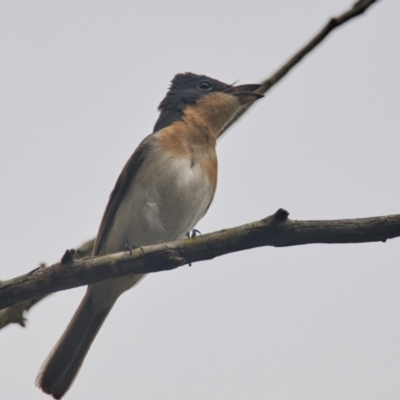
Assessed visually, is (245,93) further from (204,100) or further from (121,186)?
(121,186)

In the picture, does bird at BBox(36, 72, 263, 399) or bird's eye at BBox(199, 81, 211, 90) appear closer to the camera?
bird at BBox(36, 72, 263, 399)

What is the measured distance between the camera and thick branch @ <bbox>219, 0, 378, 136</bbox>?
6383mm

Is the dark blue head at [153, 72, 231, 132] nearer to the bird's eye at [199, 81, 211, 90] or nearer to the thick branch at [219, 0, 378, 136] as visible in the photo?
the bird's eye at [199, 81, 211, 90]

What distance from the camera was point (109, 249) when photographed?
829cm

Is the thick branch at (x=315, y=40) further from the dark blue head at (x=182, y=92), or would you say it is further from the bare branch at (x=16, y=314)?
the bare branch at (x=16, y=314)

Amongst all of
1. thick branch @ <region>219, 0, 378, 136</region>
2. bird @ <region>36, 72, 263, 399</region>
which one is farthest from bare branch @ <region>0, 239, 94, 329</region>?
thick branch @ <region>219, 0, 378, 136</region>

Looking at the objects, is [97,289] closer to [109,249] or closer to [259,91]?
[109,249]

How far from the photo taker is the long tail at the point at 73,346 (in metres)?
7.80

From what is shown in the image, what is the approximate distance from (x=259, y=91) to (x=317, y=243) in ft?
10.8

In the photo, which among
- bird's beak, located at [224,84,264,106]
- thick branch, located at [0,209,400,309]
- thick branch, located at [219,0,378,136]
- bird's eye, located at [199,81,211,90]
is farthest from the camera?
bird's eye, located at [199,81,211,90]

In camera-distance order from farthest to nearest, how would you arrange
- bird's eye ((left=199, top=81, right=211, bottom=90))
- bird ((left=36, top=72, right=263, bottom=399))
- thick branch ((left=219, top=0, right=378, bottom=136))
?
bird's eye ((left=199, top=81, right=211, bottom=90)) < bird ((left=36, top=72, right=263, bottom=399)) < thick branch ((left=219, top=0, right=378, bottom=136))

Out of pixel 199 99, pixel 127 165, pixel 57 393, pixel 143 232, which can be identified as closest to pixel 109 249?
pixel 143 232

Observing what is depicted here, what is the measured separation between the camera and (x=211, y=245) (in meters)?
5.68

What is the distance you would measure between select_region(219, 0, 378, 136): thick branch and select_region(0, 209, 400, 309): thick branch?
7.02 feet
